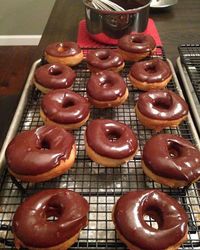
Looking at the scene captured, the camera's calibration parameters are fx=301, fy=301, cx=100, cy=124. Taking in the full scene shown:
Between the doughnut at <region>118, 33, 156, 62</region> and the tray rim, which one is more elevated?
the doughnut at <region>118, 33, 156, 62</region>

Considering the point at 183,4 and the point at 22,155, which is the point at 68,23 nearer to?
the point at 183,4

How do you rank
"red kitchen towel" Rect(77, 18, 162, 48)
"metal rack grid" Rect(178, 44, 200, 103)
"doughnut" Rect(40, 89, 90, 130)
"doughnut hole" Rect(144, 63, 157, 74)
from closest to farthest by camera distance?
"doughnut" Rect(40, 89, 90, 130) → "metal rack grid" Rect(178, 44, 200, 103) → "doughnut hole" Rect(144, 63, 157, 74) → "red kitchen towel" Rect(77, 18, 162, 48)

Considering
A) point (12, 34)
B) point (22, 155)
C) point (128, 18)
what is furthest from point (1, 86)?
point (22, 155)

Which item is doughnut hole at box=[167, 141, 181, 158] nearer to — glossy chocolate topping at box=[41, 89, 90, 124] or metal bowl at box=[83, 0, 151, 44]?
glossy chocolate topping at box=[41, 89, 90, 124]

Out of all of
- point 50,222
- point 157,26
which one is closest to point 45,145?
point 50,222

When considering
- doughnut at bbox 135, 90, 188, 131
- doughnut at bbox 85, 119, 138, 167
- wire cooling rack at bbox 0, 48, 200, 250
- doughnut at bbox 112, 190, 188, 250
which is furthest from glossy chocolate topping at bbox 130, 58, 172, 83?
doughnut at bbox 112, 190, 188, 250

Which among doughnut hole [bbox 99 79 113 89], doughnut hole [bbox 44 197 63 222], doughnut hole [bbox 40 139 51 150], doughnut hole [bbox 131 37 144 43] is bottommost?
doughnut hole [bbox 44 197 63 222]

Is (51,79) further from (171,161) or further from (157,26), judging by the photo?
(157,26)

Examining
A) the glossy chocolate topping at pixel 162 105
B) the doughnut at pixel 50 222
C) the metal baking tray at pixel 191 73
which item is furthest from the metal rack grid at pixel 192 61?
the doughnut at pixel 50 222
